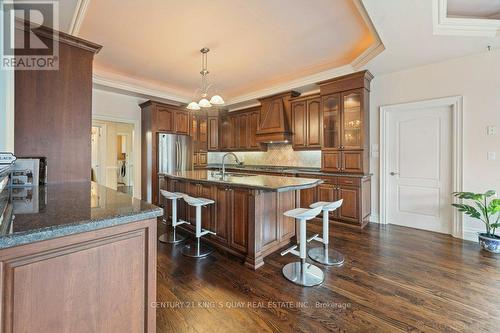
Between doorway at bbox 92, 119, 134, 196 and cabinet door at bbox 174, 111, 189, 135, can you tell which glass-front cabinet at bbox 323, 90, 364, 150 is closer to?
cabinet door at bbox 174, 111, 189, 135

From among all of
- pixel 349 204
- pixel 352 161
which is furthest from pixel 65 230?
pixel 352 161

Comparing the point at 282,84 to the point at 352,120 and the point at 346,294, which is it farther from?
the point at 346,294

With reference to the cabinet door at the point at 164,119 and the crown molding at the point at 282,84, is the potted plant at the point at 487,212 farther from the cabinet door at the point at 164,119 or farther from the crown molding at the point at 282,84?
the cabinet door at the point at 164,119

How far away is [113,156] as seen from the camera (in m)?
6.57

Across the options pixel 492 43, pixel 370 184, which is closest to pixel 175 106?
pixel 370 184

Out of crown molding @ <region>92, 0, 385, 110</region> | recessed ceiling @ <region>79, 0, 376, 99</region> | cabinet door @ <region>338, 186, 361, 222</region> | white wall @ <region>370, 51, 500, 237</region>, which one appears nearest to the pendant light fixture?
recessed ceiling @ <region>79, 0, 376, 99</region>

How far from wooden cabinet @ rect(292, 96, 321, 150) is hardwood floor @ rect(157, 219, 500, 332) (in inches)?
97.8

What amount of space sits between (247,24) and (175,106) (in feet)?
10.8

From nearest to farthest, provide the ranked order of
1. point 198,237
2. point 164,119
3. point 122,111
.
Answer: point 198,237 < point 122,111 < point 164,119

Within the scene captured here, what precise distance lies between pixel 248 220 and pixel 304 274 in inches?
31.0

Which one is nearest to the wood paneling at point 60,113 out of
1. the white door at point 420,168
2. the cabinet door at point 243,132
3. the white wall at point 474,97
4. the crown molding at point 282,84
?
the crown molding at point 282,84

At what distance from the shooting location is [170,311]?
177 cm

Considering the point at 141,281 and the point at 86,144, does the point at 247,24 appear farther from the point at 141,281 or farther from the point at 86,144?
the point at 141,281

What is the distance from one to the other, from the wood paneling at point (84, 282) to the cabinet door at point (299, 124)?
13.8ft
